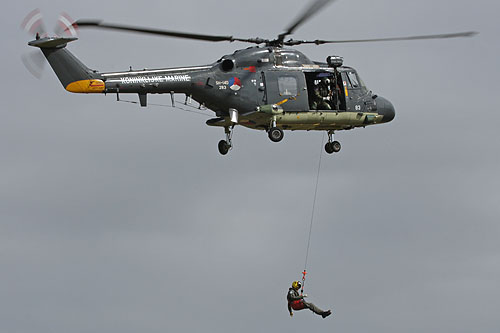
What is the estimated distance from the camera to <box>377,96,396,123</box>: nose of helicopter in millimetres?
51000

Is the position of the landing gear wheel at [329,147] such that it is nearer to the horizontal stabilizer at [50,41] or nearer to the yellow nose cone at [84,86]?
the yellow nose cone at [84,86]

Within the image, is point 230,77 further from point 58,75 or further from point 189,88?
point 58,75

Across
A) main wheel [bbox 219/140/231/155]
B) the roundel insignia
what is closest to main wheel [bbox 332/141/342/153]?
main wheel [bbox 219/140/231/155]

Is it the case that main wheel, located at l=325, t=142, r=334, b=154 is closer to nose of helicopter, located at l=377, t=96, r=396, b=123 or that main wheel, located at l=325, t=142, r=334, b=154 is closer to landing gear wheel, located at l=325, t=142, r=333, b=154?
landing gear wheel, located at l=325, t=142, r=333, b=154

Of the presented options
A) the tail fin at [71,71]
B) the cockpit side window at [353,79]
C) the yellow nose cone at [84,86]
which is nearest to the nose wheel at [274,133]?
the cockpit side window at [353,79]

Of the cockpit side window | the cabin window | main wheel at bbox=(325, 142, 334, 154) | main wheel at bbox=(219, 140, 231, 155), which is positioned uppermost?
the cockpit side window

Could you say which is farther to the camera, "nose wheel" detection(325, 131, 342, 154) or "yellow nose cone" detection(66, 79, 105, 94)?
"nose wheel" detection(325, 131, 342, 154)

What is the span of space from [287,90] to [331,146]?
3029 millimetres

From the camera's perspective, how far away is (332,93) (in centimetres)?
4962

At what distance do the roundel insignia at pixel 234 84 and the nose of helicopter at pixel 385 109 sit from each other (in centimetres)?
583

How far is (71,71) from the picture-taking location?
149ft

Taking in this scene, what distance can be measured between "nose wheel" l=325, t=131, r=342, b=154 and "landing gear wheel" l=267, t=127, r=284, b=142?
9.22 ft

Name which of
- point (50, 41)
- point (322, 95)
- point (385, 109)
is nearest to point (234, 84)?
point (322, 95)

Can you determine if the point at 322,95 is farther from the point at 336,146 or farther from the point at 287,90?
the point at 336,146
